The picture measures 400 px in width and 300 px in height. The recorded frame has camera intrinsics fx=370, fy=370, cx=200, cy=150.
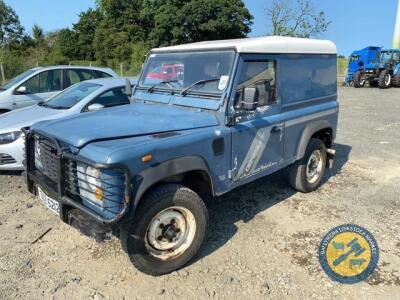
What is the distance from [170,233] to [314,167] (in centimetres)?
301

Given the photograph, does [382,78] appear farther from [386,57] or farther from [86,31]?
[86,31]

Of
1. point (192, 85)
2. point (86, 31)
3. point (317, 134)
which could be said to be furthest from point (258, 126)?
point (86, 31)

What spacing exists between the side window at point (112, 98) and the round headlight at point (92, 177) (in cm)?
362

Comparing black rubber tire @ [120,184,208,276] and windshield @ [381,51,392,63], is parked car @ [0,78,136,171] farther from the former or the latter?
windshield @ [381,51,392,63]

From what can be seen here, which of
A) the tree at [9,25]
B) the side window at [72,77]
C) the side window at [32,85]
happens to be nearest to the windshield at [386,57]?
the side window at [72,77]

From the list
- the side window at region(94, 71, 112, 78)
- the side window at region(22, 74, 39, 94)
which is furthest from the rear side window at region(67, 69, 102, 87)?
the side window at region(22, 74, 39, 94)

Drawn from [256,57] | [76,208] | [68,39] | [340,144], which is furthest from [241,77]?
[68,39]

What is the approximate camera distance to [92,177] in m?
3.06

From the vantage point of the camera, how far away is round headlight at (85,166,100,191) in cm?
302

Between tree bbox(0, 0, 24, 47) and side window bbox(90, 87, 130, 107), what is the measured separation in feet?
166

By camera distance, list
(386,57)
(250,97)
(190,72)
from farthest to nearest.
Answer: (386,57) < (190,72) < (250,97)

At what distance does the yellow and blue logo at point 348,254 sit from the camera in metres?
3.60

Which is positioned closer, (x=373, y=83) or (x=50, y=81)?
(x=50, y=81)

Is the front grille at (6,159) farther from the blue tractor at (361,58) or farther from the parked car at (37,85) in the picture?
the blue tractor at (361,58)
